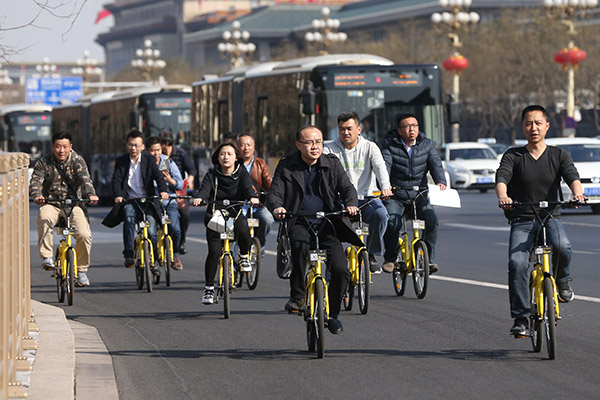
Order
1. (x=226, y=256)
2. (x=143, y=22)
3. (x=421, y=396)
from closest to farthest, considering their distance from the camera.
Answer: (x=421, y=396) → (x=226, y=256) → (x=143, y=22)

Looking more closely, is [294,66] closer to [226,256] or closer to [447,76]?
[226,256]

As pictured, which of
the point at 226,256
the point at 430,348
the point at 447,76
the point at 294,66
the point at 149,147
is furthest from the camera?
the point at 447,76

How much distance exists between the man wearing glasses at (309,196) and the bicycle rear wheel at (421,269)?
131 inches

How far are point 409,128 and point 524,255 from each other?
450 cm

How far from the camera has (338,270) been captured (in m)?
9.96

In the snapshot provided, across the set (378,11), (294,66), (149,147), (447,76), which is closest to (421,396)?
(149,147)

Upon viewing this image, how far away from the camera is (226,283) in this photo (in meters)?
12.1

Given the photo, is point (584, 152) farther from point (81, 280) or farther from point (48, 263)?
point (48, 263)

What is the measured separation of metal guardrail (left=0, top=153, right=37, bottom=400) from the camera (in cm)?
657

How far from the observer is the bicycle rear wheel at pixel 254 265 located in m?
15.1

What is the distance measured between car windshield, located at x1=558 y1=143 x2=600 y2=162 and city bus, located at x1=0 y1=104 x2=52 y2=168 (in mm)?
28514

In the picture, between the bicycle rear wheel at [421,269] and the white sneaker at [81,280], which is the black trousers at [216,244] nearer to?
the bicycle rear wheel at [421,269]

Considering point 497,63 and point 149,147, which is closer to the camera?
point 149,147

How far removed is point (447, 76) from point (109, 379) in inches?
2815
